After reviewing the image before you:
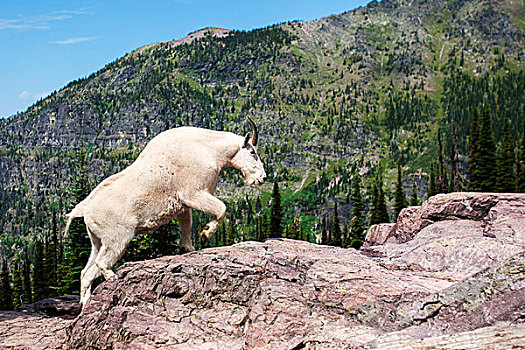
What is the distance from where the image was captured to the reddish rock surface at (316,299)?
6207 mm

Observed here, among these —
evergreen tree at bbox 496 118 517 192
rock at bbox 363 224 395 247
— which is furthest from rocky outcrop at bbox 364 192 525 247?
evergreen tree at bbox 496 118 517 192

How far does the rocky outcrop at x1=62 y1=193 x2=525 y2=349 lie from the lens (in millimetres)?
6293

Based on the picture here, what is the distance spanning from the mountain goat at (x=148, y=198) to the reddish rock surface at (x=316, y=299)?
833 millimetres

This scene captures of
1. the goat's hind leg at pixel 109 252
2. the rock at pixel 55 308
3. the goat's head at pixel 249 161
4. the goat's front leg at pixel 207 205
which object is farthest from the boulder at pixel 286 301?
the rock at pixel 55 308

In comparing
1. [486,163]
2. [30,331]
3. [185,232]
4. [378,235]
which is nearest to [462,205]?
[378,235]

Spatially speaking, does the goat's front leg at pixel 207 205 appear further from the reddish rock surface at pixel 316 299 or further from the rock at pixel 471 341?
the rock at pixel 471 341

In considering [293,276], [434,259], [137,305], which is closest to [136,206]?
[137,305]

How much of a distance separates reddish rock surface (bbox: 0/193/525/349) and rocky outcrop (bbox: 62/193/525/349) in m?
0.02

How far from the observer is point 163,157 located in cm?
1016

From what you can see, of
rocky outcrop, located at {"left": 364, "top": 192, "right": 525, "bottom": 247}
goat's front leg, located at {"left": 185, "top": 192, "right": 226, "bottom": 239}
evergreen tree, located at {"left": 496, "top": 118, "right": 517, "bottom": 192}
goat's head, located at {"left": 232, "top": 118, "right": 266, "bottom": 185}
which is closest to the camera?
goat's front leg, located at {"left": 185, "top": 192, "right": 226, "bottom": 239}

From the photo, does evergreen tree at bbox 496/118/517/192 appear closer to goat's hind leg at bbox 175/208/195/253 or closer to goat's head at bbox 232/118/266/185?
goat's head at bbox 232/118/266/185

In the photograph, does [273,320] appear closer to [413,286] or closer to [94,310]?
[413,286]

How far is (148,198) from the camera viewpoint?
32.6 feet

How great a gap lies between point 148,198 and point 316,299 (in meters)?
4.58
